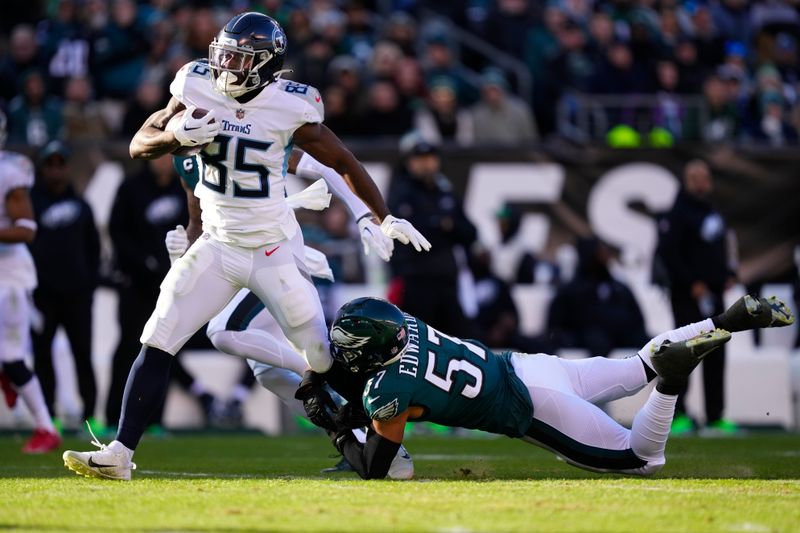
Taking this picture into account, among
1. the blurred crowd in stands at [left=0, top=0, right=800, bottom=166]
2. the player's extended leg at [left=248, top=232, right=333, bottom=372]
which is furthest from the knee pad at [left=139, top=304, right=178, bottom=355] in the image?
the blurred crowd in stands at [left=0, top=0, right=800, bottom=166]

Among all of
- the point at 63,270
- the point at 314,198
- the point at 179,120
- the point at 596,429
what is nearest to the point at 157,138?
the point at 179,120

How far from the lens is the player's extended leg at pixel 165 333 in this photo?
579cm

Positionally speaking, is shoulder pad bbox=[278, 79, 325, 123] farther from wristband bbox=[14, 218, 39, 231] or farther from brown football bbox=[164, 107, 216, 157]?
wristband bbox=[14, 218, 39, 231]

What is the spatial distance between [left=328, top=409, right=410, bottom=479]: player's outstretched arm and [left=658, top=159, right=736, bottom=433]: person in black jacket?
4.50 metres

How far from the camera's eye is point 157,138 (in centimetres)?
568

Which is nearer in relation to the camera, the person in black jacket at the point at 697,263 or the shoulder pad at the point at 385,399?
the shoulder pad at the point at 385,399

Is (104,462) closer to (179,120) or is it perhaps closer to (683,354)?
(179,120)

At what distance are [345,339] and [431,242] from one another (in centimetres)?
415

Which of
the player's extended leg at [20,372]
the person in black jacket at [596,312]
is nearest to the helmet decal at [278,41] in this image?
the player's extended leg at [20,372]

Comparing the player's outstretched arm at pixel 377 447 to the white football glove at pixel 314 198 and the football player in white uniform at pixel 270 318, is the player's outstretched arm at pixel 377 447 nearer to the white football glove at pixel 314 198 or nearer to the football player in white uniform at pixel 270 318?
the football player in white uniform at pixel 270 318

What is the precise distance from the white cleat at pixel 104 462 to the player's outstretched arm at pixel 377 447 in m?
0.93

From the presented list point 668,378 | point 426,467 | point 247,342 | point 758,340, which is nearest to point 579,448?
point 668,378

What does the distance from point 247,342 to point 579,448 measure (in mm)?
1701

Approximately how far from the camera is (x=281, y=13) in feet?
45.3
